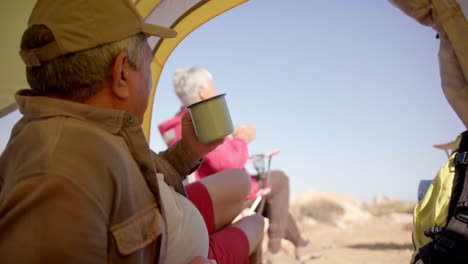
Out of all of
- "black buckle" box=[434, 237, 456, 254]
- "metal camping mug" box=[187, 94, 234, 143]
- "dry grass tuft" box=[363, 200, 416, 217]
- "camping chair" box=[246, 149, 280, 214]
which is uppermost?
"metal camping mug" box=[187, 94, 234, 143]

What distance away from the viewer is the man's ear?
2.86 feet

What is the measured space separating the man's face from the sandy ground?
285cm

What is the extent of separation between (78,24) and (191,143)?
575 mm

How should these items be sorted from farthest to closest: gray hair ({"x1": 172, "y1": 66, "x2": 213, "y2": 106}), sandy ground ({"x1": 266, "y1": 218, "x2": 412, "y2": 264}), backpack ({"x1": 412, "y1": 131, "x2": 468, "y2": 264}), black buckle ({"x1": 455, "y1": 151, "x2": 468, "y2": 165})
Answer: sandy ground ({"x1": 266, "y1": 218, "x2": 412, "y2": 264})
gray hair ({"x1": 172, "y1": 66, "x2": 213, "y2": 106})
black buckle ({"x1": 455, "y1": 151, "x2": 468, "y2": 165})
backpack ({"x1": 412, "y1": 131, "x2": 468, "y2": 264})

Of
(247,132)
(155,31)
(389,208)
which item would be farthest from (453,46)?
(389,208)

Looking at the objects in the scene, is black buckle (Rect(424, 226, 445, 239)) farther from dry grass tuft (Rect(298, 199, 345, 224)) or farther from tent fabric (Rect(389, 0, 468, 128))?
dry grass tuft (Rect(298, 199, 345, 224))

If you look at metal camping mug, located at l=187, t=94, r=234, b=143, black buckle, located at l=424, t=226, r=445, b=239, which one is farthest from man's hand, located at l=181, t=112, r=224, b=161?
black buckle, located at l=424, t=226, r=445, b=239

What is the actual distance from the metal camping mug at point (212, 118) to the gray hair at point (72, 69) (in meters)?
0.34

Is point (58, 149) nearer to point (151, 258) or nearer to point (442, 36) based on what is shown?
point (151, 258)

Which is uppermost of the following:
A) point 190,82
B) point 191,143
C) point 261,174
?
point 190,82

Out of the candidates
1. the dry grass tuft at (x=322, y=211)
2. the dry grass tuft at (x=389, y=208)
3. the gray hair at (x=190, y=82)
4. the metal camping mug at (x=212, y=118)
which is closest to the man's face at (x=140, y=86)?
the metal camping mug at (x=212, y=118)

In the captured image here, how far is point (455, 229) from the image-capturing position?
3.77ft

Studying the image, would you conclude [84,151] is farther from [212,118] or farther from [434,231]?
[434,231]

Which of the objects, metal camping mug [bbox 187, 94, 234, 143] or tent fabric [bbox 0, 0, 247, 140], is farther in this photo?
tent fabric [bbox 0, 0, 247, 140]
